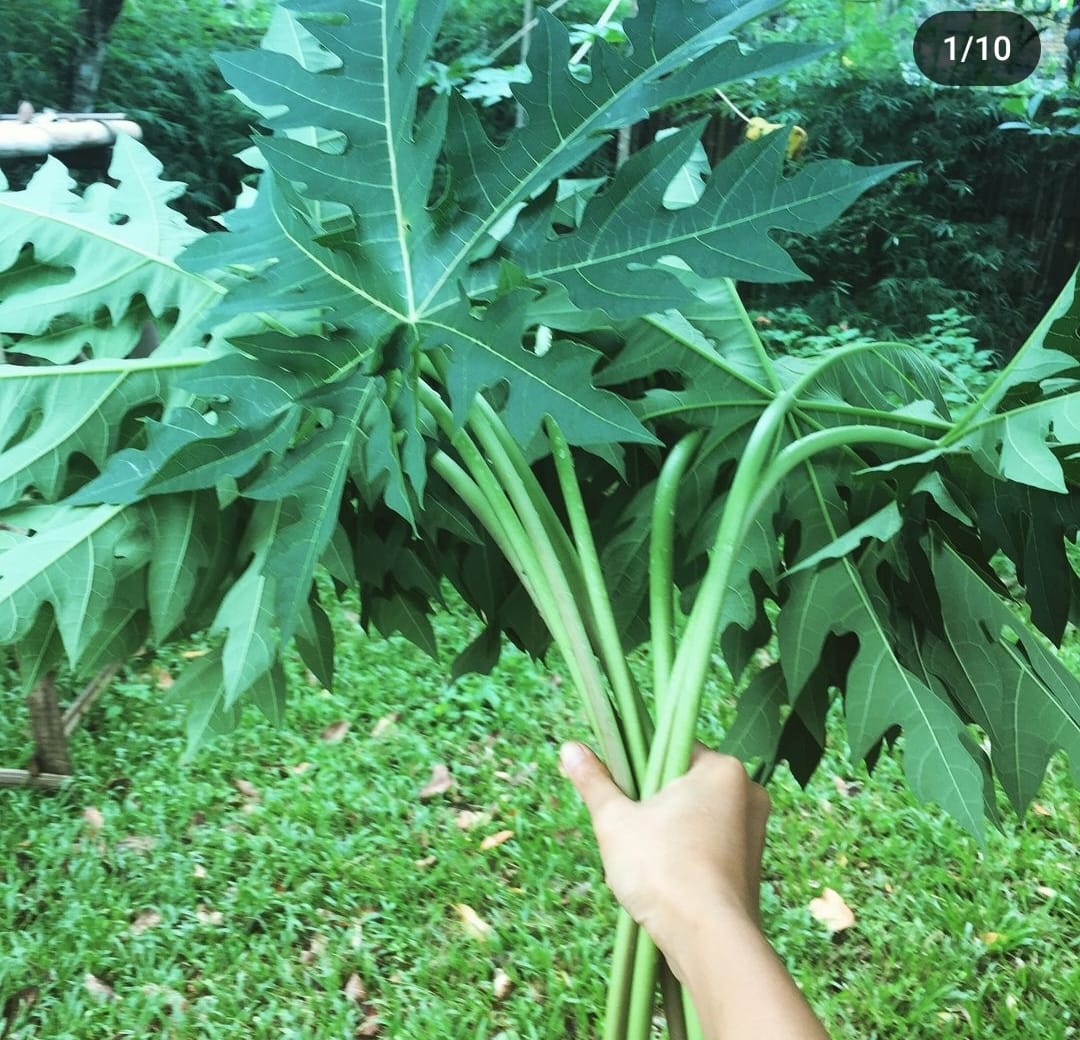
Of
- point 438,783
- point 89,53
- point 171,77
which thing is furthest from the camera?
point 171,77

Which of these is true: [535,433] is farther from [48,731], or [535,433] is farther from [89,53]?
[89,53]

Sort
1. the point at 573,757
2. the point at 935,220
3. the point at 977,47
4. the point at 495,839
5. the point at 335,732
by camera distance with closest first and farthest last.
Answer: the point at 573,757 → the point at 495,839 → the point at 335,732 → the point at 977,47 → the point at 935,220

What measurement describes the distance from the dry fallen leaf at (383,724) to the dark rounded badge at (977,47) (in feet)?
9.89

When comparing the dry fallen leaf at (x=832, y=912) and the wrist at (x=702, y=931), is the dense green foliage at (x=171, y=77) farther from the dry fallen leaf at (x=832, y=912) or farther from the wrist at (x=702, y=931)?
the wrist at (x=702, y=931)

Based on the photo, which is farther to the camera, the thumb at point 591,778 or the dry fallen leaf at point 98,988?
the dry fallen leaf at point 98,988

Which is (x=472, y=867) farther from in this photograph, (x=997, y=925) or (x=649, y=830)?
(x=649, y=830)

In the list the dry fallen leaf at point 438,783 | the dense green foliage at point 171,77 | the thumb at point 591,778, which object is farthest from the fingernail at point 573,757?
the dense green foliage at point 171,77

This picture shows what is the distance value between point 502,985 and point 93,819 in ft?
2.90

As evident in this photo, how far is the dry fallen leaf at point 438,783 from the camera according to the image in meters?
1.97

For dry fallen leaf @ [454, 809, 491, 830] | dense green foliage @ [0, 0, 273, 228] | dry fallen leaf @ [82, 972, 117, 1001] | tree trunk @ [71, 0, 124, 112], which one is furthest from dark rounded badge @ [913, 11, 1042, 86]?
dry fallen leaf @ [82, 972, 117, 1001]

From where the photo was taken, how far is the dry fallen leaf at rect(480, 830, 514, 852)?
1.84 m

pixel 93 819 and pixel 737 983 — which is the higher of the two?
pixel 737 983

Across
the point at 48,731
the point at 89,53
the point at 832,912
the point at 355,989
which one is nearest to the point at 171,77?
the point at 89,53

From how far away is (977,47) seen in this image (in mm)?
3457
